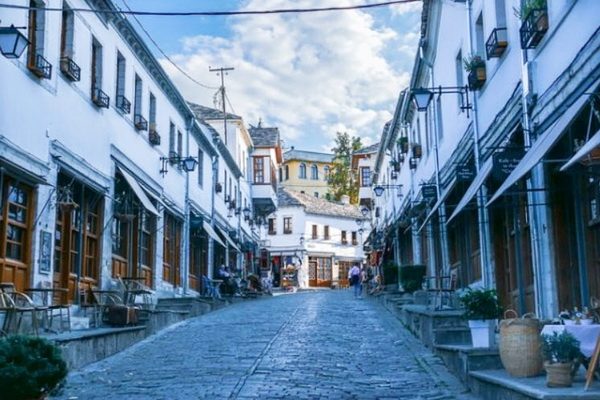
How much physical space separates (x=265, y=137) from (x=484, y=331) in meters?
39.6

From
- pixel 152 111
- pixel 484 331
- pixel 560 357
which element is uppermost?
pixel 152 111

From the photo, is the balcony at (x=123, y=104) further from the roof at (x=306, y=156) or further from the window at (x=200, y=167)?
the roof at (x=306, y=156)

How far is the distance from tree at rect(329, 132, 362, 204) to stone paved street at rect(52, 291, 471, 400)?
52.8 m

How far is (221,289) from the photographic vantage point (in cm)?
2998

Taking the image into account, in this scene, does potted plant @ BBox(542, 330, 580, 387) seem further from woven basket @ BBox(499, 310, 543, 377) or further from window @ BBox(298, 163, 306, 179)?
window @ BBox(298, 163, 306, 179)

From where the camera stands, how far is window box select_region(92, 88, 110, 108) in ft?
53.0

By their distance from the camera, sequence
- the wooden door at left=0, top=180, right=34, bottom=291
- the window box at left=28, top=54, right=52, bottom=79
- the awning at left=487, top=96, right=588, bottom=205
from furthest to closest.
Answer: the window box at left=28, top=54, right=52, bottom=79 < the wooden door at left=0, top=180, right=34, bottom=291 < the awning at left=487, top=96, right=588, bottom=205

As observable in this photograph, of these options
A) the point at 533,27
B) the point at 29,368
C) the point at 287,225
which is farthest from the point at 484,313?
the point at 287,225

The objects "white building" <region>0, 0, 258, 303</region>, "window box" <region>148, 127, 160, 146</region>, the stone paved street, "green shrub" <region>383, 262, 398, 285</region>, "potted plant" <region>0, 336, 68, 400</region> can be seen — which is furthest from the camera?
"green shrub" <region>383, 262, 398, 285</region>

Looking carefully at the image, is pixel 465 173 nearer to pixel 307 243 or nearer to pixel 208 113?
pixel 208 113

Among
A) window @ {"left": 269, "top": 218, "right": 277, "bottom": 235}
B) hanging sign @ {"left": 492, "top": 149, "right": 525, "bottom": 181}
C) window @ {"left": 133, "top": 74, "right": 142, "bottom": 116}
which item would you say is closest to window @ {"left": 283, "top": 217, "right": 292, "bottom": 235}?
window @ {"left": 269, "top": 218, "right": 277, "bottom": 235}

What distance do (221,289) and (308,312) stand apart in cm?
954

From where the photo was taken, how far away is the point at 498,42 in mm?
12305

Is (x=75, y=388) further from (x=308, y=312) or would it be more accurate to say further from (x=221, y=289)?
(x=221, y=289)
